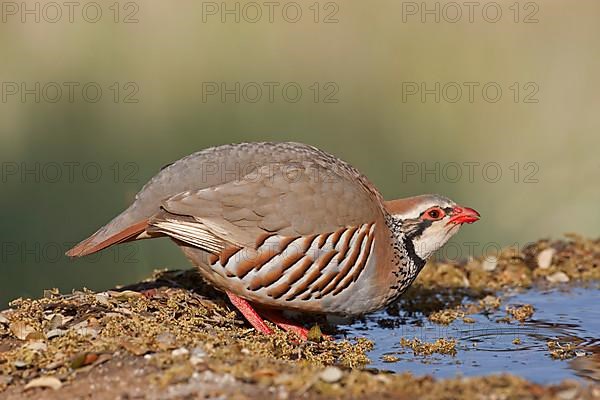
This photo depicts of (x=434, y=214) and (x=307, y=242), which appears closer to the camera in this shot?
(x=307, y=242)

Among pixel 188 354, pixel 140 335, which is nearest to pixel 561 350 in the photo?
pixel 188 354

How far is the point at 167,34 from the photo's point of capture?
1197cm

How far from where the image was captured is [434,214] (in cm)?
586

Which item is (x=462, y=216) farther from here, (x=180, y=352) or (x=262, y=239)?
(x=180, y=352)

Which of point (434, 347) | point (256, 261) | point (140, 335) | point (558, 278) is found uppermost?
point (256, 261)

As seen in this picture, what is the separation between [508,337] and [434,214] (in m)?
0.89

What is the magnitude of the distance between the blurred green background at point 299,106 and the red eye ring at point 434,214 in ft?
14.3

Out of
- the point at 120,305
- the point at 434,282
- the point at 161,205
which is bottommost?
the point at 434,282

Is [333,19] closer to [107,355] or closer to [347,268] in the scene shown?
[347,268]

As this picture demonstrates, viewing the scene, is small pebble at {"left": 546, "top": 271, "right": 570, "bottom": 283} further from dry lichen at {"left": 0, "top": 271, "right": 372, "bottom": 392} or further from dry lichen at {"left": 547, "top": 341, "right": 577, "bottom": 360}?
dry lichen at {"left": 0, "top": 271, "right": 372, "bottom": 392}

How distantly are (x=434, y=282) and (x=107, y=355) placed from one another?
340 centimetres

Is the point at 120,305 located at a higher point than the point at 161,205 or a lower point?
lower

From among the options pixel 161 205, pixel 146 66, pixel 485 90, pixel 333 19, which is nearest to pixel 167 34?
pixel 146 66

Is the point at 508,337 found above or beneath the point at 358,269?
beneath
